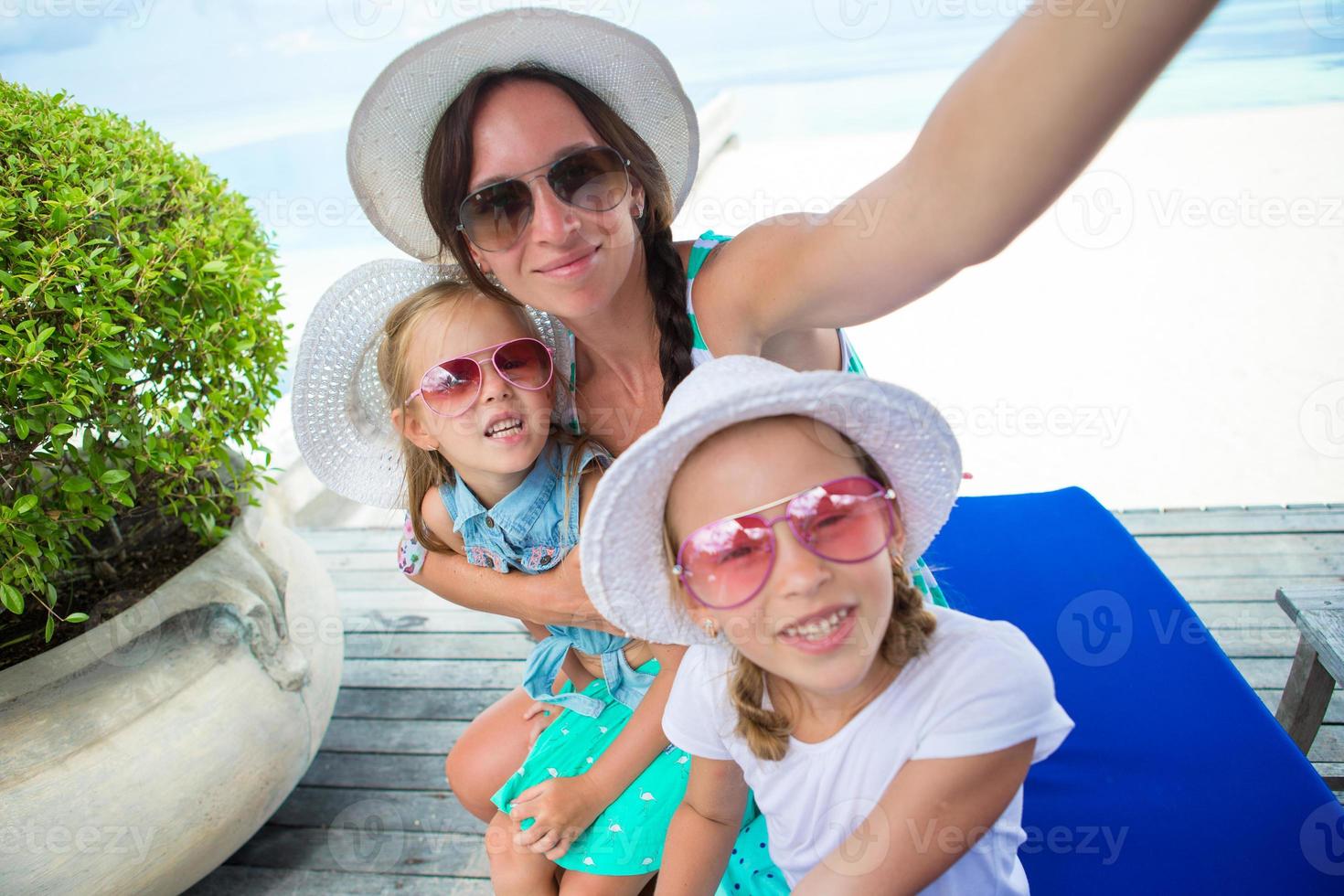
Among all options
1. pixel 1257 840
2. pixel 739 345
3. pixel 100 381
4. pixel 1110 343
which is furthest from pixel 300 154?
pixel 1257 840

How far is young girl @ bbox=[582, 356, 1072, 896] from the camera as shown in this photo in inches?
48.3

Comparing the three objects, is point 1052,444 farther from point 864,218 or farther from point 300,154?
point 300,154

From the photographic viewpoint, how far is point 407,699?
319 cm

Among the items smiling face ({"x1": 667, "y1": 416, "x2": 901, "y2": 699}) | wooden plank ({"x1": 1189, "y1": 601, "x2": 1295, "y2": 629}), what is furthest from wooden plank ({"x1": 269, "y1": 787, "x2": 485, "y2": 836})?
wooden plank ({"x1": 1189, "y1": 601, "x2": 1295, "y2": 629})

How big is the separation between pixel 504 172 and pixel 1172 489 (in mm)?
3578

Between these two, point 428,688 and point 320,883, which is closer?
point 320,883

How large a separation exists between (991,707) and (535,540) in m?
1.06

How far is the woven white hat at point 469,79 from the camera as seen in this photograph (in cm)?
176

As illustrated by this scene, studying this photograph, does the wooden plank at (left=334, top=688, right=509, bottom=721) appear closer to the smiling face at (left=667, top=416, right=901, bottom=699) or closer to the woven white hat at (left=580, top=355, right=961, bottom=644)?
the woven white hat at (left=580, top=355, right=961, bottom=644)

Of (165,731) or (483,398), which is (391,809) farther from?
(483,398)

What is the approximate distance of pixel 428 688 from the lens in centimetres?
324

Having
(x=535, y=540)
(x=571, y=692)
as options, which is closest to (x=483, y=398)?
(x=535, y=540)

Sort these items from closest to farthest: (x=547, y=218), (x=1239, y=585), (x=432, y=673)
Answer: (x=547, y=218), (x=1239, y=585), (x=432, y=673)

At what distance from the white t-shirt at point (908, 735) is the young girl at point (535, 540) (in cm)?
38
